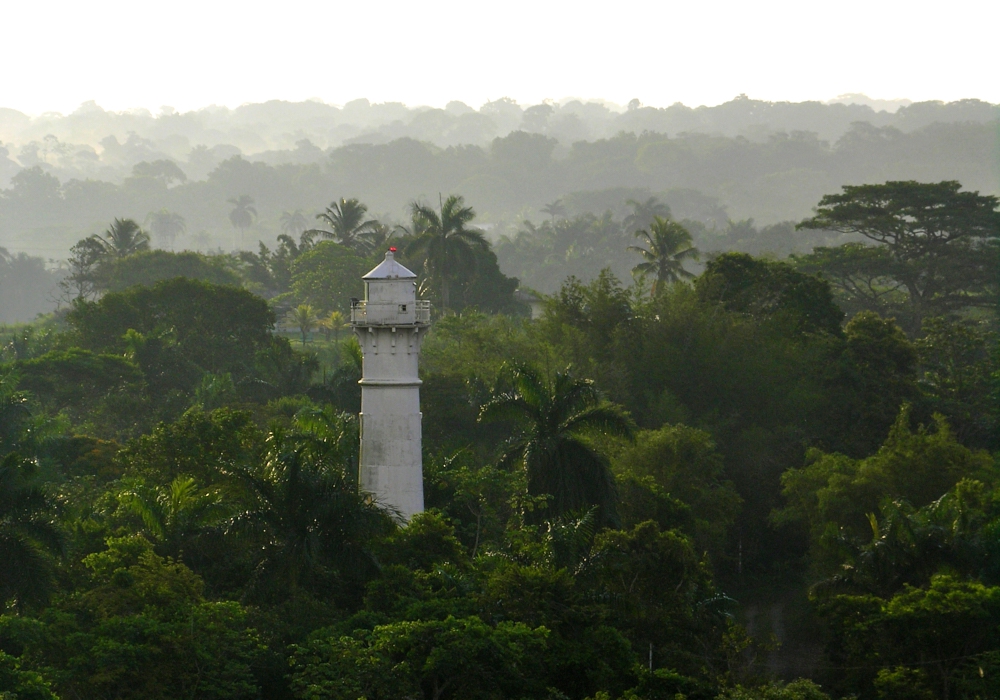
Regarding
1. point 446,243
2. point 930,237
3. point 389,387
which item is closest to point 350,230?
point 446,243

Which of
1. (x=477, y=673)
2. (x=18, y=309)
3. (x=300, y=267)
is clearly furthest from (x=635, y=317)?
(x=18, y=309)

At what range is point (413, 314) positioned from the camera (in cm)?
2486

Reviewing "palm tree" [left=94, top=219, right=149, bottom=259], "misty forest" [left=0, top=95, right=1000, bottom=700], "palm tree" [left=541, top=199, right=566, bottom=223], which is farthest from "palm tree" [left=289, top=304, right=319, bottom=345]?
"palm tree" [left=541, top=199, right=566, bottom=223]

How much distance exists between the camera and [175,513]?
24.1 meters

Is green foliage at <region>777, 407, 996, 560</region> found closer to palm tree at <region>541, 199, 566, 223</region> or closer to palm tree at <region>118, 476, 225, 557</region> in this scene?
palm tree at <region>118, 476, 225, 557</region>

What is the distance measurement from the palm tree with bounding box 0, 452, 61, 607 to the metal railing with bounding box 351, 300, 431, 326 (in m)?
6.45

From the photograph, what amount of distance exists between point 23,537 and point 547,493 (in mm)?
10282

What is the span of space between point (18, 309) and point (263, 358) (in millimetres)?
79453

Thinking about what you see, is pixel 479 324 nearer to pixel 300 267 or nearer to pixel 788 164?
pixel 300 267

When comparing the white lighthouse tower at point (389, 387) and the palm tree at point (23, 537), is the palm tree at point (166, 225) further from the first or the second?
the palm tree at point (23, 537)

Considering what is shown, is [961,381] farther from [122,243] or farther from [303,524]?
[122,243]

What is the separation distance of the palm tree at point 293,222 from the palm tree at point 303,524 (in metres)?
142

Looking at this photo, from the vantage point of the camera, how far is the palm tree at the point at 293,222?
165 meters

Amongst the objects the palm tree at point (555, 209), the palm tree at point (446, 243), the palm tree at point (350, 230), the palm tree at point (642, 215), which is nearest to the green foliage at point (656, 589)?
the palm tree at point (446, 243)
